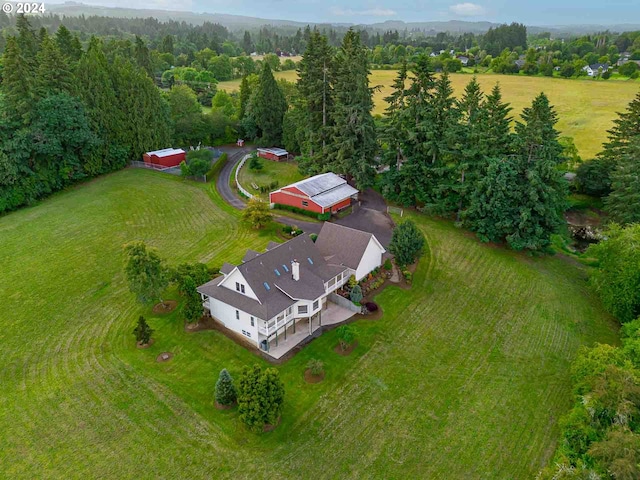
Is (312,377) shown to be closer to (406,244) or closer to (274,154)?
(406,244)

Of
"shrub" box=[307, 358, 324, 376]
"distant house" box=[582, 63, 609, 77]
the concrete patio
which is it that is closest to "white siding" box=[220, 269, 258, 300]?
the concrete patio

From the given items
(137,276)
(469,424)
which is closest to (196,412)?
(137,276)

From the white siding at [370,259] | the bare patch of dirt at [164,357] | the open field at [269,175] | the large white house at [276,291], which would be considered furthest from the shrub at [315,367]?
the open field at [269,175]

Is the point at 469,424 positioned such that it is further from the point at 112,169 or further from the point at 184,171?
the point at 112,169

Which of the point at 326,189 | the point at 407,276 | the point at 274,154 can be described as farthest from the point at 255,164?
the point at 407,276

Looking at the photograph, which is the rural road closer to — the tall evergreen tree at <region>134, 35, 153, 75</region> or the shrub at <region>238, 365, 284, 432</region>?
the shrub at <region>238, 365, 284, 432</region>

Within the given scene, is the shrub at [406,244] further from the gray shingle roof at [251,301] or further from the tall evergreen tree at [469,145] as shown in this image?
the gray shingle roof at [251,301]
